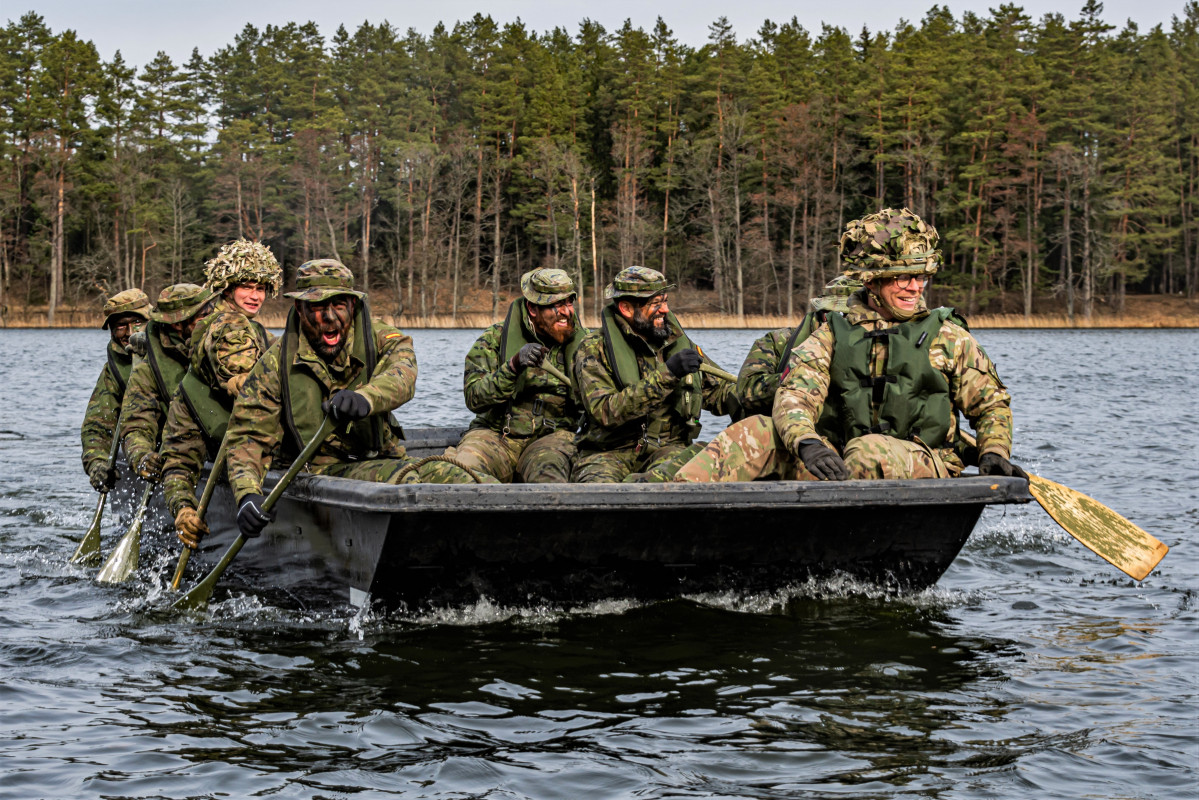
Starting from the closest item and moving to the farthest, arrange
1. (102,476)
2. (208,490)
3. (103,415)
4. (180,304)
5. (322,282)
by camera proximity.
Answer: (322,282)
(208,490)
(180,304)
(102,476)
(103,415)

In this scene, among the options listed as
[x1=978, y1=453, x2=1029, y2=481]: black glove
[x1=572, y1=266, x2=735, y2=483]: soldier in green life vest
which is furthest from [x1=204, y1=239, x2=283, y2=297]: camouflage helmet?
[x1=978, y1=453, x2=1029, y2=481]: black glove

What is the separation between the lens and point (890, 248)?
20.6 feet

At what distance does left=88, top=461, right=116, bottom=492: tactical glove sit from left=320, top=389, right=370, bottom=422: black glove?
11.1 feet

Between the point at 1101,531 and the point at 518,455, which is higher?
the point at 518,455

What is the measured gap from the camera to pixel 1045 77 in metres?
60.2

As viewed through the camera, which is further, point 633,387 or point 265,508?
point 633,387

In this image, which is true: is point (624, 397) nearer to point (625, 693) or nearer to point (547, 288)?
point (547, 288)

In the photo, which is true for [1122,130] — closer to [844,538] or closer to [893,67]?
[893,67]

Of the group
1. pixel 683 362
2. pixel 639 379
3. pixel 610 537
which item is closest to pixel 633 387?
pixel 639 379

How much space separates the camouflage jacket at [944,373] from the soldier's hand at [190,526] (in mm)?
3061

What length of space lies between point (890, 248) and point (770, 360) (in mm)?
1442

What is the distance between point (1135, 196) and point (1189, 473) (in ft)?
170

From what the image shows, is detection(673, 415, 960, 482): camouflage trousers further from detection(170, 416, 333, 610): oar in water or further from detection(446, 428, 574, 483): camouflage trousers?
detection(170, 416, 333, 610): oar in water

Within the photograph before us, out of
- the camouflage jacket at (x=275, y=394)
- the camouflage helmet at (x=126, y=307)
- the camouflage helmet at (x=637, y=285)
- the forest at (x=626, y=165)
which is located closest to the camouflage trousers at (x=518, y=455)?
the camouflage jacket at (x=275, y=394)
